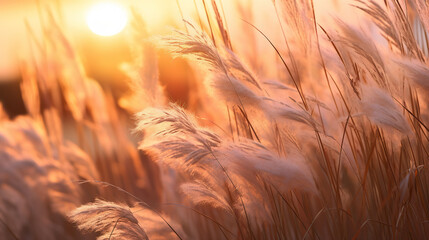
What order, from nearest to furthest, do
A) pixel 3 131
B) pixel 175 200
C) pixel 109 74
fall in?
pixel 175 200 < pixel 3 131 < pixel 109 74

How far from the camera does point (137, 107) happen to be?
2213 millimetres

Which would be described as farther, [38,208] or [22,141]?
[22,141]

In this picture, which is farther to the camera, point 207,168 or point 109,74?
point 109,74

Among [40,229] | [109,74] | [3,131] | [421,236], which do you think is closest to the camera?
[421,236]

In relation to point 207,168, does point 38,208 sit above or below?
below

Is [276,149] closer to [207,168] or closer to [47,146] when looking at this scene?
[207,168]

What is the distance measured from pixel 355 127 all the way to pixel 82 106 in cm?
176

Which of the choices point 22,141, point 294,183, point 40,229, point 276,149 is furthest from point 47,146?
point 294,183

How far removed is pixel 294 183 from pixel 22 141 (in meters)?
Result: 2.15

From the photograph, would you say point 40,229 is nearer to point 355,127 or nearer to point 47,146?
point 47,146

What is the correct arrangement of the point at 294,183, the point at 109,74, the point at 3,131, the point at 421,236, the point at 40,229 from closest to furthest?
1. the point at 294,183
2. the point at 421,236
3. the point at 40,229
4. the point at 3,131
5. the point at 109,74

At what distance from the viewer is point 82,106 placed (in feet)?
9.30

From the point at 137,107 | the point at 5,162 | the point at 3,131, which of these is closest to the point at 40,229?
the point at 5,162

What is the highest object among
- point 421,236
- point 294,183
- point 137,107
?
point 137,107
